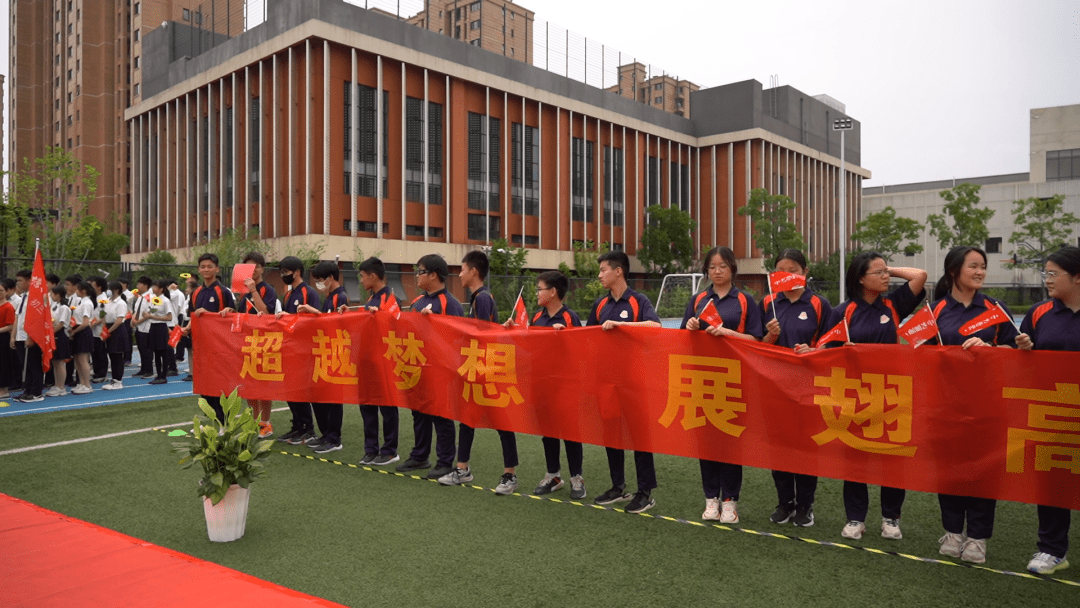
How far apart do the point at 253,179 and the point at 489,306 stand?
32335 millimetres

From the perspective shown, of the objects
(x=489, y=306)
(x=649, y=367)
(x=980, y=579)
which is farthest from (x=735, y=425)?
(x=489, y=306)

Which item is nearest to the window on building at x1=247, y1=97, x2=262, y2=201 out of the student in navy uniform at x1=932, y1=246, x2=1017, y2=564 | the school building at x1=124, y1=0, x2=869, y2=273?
the school building at x1=124, y1=0, x2=869, y2=273

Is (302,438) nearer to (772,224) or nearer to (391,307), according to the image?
(391,307)

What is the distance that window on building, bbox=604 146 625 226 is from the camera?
4575 cm

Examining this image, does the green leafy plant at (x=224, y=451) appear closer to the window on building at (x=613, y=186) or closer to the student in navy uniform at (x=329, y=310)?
the student in navy uniform at (x=329, y=310)

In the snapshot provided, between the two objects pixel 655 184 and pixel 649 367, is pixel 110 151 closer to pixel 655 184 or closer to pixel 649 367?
pixel 655 184

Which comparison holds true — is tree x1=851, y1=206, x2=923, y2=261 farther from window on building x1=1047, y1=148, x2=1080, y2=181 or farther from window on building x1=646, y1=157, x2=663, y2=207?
window on building x1=1047, y1=148, x2=1080, y2=181

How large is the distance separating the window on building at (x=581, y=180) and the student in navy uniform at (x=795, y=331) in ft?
126

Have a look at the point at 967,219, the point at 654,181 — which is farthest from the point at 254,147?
the point at 967,219

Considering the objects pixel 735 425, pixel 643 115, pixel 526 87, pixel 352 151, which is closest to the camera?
pixel 735 425

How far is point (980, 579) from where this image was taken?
4027mm

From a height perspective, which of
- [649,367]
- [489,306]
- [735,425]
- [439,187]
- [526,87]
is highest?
[526,87]

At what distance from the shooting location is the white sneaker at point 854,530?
184 inches

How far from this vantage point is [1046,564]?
4066mm
